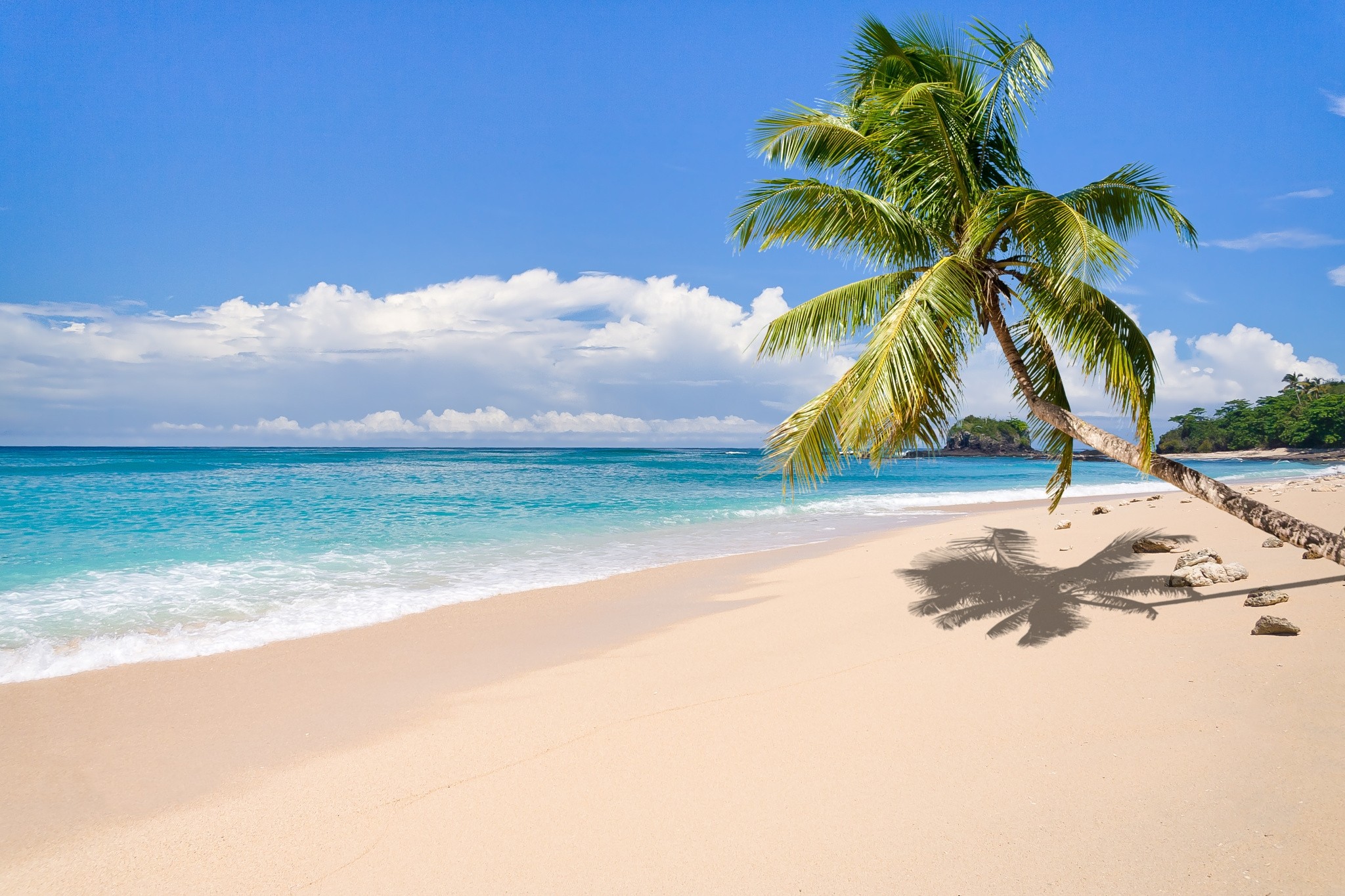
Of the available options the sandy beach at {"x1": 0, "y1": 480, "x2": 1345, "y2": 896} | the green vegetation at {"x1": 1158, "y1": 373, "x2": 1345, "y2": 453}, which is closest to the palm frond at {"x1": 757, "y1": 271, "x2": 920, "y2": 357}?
the sandy beach at {"x1": 0, "y1": 480, "x2": 1345, "y2": 896}

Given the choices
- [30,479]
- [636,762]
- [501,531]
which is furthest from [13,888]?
[30,479]

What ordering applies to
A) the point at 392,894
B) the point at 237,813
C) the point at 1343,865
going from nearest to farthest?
1. the point at 1343,865
2. the point at 392,894
3. the point at 237,813

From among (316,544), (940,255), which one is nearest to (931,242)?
(940,255)

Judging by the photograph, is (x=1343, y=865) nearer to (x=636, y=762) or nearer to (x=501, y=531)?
(x=636, y=762)

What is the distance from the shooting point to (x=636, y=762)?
383 cm

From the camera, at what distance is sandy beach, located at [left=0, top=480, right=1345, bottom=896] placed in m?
2.92

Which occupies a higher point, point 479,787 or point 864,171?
point 864,171

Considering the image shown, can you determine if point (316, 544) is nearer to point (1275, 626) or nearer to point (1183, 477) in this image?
point (1183, 477)

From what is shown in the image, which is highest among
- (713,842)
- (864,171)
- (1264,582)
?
(864,171)

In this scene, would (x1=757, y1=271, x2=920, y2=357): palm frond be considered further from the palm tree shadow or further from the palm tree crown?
the palm tree shadow

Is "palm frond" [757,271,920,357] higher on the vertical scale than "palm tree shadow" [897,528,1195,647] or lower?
higher

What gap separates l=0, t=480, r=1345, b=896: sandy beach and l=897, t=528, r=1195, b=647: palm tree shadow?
0.39 feet

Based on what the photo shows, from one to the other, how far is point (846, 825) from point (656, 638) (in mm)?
3453

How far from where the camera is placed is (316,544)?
1262 centimetres
